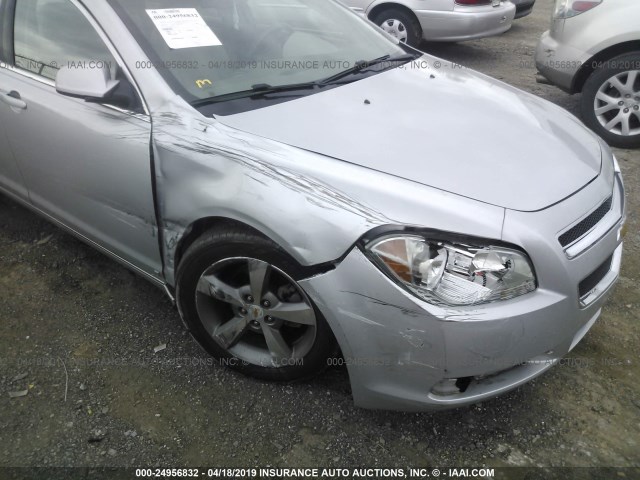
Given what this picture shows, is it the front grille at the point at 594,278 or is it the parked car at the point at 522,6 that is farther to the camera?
the parked car at the point at 522,6

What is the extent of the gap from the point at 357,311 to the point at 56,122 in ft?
5.31

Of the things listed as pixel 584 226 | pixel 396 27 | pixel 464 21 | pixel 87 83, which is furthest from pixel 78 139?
pixel 464 21

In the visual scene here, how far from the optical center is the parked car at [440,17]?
637cm

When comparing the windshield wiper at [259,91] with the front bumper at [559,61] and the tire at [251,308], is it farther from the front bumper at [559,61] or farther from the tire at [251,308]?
the front bumper at [559,61]

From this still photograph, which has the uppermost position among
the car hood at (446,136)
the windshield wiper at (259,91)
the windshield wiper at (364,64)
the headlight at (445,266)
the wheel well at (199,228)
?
the windshield wiper at (364,64)

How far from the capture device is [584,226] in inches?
72.1

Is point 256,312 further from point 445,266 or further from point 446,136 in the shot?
point 446,136

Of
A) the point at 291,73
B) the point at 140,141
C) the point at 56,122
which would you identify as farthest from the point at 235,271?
the point at 56,122

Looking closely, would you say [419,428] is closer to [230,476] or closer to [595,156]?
[230,476]

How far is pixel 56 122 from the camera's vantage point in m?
2.35

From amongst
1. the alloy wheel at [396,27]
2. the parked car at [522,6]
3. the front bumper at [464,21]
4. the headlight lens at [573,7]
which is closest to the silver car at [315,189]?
the headlight lens at [573,7]

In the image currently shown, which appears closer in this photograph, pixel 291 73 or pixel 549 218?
pixel 549 218

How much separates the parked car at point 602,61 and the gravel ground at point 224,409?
222cm

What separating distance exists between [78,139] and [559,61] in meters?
3.94
